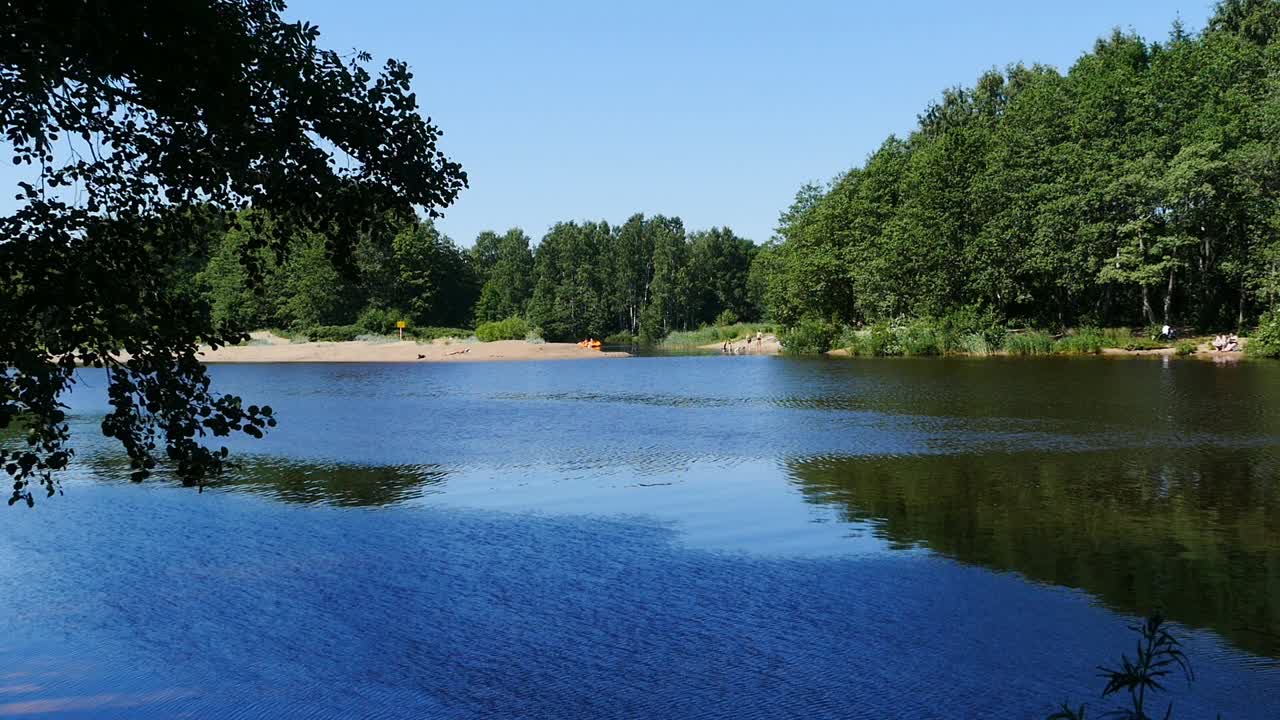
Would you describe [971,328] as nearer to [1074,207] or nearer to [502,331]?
[1074,207]

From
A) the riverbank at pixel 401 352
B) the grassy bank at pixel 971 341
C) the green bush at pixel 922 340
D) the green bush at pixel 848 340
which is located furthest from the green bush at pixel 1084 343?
the riverbank at pixel 401 352

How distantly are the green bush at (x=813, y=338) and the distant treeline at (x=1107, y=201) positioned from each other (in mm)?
3609

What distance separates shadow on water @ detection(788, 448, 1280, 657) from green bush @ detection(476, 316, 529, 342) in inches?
3169

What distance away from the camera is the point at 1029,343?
63656 mm

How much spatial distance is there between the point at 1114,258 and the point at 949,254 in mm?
11490

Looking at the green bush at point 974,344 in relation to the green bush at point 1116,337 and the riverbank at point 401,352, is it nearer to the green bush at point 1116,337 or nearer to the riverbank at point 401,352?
the green bush at point 1116,337

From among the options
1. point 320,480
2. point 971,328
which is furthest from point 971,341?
point 320,480

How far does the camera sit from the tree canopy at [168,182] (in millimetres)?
5867

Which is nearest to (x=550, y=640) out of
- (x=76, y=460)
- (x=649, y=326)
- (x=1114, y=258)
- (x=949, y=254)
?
(x=76, y=460)

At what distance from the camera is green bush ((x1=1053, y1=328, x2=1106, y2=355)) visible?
59.8m

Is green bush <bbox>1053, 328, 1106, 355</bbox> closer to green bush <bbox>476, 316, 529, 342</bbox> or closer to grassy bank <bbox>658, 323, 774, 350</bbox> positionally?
grassy bank <bbox>658, 323, 774, 350</bbox>

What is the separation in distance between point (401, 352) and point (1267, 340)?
210 ft

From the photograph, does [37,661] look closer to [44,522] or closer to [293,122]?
[293,122]

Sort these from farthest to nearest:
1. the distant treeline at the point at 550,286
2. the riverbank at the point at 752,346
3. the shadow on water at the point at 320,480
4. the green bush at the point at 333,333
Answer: the distant treeline at the point at 550,286 < the green bush at the point at 333,333 < the riverbank at the point at 752,346 < the shadow on water at the point at 320,480
